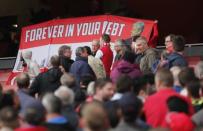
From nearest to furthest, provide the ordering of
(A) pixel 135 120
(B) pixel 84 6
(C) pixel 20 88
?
(A) pixel 135 120, (C) pixel 20 88, (B) pixel 84 6

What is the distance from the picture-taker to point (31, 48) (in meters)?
17.5

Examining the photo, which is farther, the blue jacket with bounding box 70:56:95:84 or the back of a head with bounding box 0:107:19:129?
the blue jacket with bounding box 70:56:95:84

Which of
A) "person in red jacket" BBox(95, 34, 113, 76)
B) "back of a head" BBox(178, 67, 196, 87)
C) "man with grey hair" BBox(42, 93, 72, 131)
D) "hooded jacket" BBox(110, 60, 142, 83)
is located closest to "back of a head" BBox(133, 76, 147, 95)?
"back of a head" BBox(178, 67, 196, 87)

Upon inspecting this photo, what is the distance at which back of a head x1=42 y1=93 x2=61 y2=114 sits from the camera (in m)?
7.96

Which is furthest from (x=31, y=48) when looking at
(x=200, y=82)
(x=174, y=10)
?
(x=200, y=82)

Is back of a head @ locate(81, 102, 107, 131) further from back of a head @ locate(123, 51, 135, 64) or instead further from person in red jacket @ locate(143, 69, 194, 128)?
back of a head @ locate(123, 51, 135, 64)

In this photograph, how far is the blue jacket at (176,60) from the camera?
11.2 m

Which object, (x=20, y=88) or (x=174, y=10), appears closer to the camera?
(x=20, y=88)

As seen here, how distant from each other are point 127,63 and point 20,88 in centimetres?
209

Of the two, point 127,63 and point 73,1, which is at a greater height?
point 73,1

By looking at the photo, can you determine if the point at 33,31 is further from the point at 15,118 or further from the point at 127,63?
the point at 15,118

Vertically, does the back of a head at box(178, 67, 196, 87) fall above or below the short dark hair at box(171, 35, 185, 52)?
below

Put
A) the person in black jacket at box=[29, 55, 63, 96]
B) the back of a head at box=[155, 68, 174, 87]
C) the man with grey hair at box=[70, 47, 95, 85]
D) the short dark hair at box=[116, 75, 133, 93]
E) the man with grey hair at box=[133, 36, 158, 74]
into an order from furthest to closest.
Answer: the man with grey hair at box=[70, 47, 95, 85] < the man with grey hair at box=[133, 36, 158, 74] < the person in black jacket at box=[29, 55, 63, 96] < the short dark hair at box=[116, 75, 133, 93] < the back of a head at box=[155, 68, 174, 87]

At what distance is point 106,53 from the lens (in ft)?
46.2
